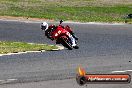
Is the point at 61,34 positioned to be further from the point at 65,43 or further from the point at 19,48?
the point at 19,48

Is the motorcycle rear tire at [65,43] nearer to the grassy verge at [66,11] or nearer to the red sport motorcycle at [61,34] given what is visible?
the red sport motorcycle at [61,34]

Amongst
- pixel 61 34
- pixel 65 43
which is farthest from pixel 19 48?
pixel 61 34

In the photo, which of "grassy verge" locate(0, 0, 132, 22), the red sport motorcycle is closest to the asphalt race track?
the red sport motorcycle

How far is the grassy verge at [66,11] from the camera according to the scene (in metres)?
39.2

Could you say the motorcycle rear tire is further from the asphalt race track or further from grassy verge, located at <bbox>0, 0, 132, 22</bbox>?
grassy verge, located at <bbox>0, 0, 132, 22</bbox>

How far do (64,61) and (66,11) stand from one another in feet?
86.6

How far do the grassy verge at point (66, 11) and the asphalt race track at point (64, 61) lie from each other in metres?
8.60

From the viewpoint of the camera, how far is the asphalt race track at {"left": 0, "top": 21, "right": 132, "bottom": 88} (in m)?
13.8

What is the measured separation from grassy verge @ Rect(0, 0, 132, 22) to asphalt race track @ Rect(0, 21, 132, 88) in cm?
860

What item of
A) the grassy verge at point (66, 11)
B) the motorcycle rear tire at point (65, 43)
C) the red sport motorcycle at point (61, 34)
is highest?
the red sport motorcycle at point (61, 34)

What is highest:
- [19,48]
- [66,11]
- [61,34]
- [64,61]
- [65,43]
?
[61,34]

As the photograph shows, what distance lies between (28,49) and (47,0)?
34.3 m

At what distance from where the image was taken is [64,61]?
1792cm

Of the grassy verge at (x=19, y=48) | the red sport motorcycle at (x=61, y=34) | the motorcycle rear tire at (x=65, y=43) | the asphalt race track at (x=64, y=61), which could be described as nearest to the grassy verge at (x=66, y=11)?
the asphalt race track at (x=64, y=61)
